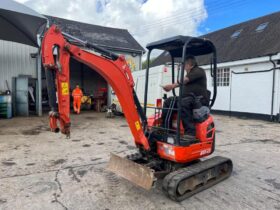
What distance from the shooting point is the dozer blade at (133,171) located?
3.66m

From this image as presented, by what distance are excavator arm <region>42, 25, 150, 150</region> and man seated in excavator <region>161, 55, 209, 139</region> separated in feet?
2.76

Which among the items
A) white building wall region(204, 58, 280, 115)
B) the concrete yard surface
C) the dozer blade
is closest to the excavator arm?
the dozer blade

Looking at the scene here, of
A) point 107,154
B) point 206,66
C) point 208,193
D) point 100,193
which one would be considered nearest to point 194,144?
point 208,193

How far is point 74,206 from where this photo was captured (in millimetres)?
3621

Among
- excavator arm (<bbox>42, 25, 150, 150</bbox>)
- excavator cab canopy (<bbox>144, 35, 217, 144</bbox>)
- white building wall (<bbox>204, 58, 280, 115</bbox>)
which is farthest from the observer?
white building wall (<bbox>204, 58, 280, 115</bbox>)

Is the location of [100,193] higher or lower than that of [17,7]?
lower

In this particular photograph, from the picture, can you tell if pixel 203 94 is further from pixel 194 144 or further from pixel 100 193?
pixel 100 193

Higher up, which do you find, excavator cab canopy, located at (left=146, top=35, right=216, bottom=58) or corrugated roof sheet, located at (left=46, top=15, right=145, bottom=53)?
corrugated roof sheet, located at (left=46, top=15, right=145, bottom=53)

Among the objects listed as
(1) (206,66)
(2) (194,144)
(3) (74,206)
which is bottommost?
(3) (74,206)

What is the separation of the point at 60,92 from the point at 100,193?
173cm

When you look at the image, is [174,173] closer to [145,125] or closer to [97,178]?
[145,125]

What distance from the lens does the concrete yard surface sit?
3.73 meters

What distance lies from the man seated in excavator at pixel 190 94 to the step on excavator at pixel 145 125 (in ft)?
0.36

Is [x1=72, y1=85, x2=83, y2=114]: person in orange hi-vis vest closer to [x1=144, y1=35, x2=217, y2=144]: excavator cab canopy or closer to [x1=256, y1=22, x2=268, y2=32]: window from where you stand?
[x1=144, y1=35, x2=217, y2=144]: excavator cab canopy
